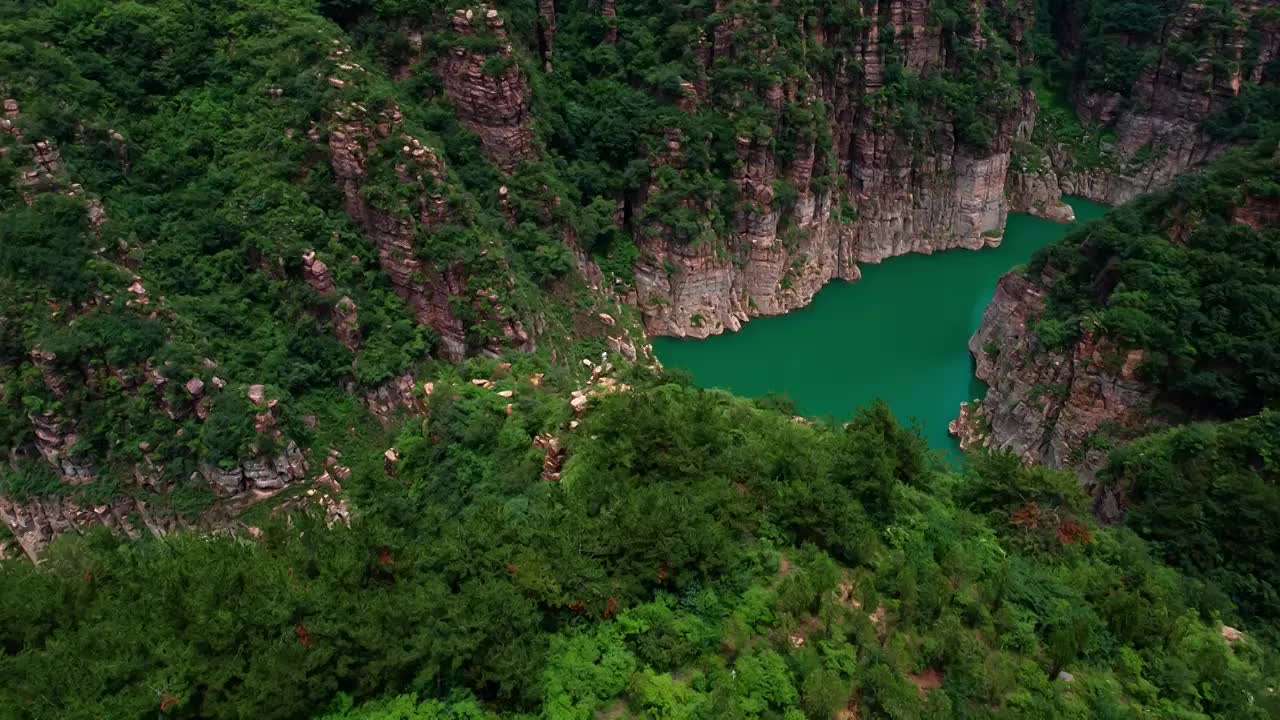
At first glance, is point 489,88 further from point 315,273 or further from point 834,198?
point 834,198

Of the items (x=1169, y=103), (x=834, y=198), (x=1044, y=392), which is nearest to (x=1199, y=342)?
(x=1044, y=392)

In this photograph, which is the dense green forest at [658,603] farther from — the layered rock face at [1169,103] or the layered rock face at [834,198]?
the layered rock face at [1169,103]

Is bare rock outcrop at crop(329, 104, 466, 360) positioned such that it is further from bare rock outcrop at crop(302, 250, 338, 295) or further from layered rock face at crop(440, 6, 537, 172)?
layered rock face at crop(440, 6, 537, 172)

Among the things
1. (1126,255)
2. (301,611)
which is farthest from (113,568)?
(1126,255)

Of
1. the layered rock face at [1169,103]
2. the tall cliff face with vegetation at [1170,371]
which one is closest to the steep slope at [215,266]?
the tall cliff face with vegetation at [1170,371]

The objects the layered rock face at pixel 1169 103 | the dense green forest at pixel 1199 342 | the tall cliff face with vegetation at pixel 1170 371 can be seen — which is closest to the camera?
the dense green forest at pixel 1199 342
